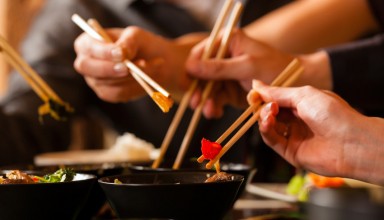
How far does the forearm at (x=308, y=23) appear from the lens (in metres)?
2.39

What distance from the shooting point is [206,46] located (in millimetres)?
1477

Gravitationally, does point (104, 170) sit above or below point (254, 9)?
above

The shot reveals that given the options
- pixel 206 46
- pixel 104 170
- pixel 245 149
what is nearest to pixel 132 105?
pixel 245 149

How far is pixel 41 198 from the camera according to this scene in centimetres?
84

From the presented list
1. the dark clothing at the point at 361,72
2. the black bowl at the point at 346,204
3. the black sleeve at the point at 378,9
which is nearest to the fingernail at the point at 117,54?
the dark clothing at the point at 361,72

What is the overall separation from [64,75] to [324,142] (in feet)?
6.77

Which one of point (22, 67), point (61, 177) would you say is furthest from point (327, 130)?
point (22, 67)

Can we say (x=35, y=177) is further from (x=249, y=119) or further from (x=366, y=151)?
(x=366, y=151)

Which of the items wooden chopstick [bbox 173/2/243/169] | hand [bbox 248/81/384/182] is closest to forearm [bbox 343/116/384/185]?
hand [bbox 248/81/384/182]

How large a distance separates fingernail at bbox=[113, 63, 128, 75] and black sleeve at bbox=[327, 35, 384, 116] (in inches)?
30.8

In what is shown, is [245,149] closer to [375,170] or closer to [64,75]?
[64,75]

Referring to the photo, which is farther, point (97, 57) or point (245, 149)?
point (245, 149)

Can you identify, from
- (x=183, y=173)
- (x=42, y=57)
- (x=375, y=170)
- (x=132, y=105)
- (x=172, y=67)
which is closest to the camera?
(x=183, y=173)

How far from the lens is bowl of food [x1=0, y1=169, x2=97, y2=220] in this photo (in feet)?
2.74
